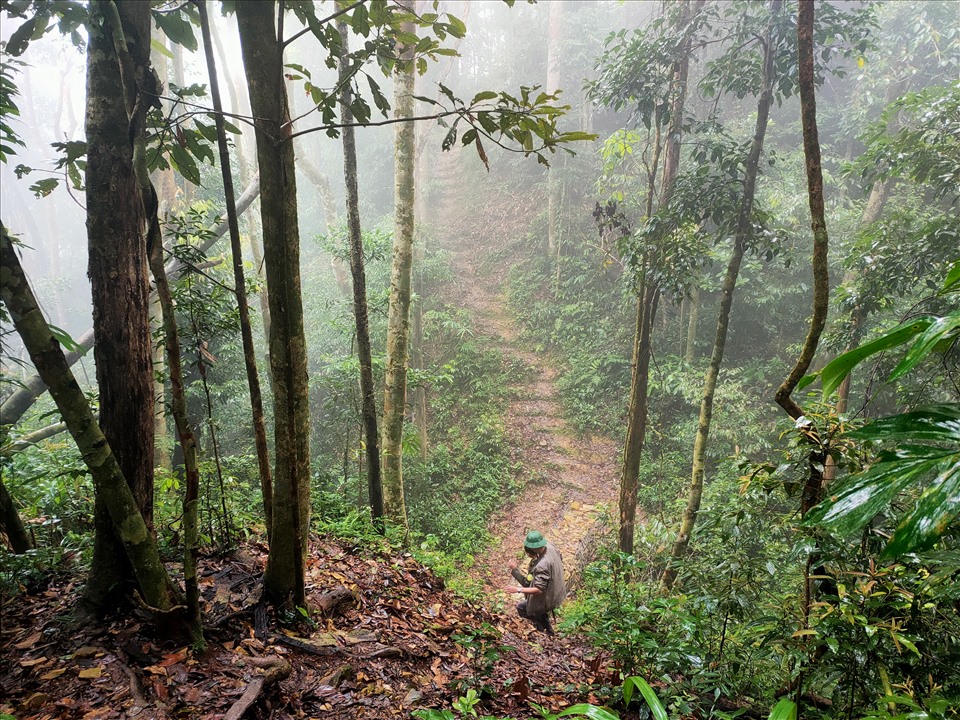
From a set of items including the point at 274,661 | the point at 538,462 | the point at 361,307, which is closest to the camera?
the point at 274,661

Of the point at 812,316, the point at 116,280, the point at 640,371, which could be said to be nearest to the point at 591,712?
the point at 812,316

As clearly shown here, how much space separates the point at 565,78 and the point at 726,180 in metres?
16.9

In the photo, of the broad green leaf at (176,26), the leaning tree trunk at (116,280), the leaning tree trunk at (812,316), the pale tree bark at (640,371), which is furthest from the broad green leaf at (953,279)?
the pale tree bark at (640,371)

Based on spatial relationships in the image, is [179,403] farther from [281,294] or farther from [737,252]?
[737,252]

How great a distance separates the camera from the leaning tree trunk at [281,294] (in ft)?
7.73

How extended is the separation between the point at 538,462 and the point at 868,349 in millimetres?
11235

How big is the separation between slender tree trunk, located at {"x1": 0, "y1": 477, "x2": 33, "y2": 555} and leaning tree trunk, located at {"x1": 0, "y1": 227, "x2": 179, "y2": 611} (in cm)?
155

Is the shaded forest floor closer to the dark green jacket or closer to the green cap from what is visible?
the dark green jacket

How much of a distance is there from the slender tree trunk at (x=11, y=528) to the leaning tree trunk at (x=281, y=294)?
166 cm

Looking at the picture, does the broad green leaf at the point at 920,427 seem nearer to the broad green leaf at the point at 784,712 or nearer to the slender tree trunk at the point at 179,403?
the broad green leaf at the point at 784,712

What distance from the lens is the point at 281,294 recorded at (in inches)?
100

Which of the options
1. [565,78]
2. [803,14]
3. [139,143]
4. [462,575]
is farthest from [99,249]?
[565,78]

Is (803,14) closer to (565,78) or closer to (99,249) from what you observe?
(99,249)

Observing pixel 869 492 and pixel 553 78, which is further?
pixel 553 78
